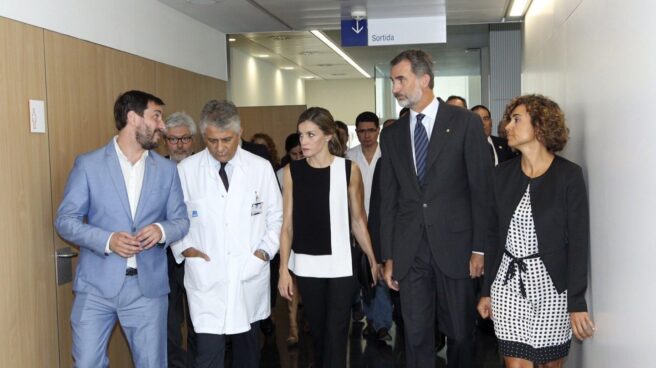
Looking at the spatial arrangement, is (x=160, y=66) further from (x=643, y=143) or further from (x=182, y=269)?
(x=643, y=143)

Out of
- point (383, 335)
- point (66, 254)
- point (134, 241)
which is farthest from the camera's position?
point (383, 335)

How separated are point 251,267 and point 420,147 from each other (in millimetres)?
1279

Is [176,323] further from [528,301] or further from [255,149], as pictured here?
[528,301]

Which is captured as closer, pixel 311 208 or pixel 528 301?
pixel 528 301

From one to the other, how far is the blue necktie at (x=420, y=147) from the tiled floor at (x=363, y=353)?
2.26m

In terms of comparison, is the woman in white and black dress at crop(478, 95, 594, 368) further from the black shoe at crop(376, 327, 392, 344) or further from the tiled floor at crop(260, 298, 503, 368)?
the black shoe at crop(376, 327, 392, 344)

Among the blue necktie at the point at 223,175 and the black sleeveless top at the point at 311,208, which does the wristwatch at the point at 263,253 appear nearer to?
the black sleeveless top at the point at 311,208

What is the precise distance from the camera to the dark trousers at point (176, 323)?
5164 mm

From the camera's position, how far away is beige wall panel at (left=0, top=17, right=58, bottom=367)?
3.94 metres

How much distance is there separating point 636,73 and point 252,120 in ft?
30.7

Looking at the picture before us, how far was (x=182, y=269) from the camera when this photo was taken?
5.16 m

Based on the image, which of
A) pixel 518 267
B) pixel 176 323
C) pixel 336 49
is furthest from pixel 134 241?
pixel 336 49

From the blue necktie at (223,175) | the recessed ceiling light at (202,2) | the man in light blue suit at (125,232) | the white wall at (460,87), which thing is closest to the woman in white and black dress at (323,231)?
the blue necktie at (223,175)

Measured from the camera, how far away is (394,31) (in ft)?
25.9
